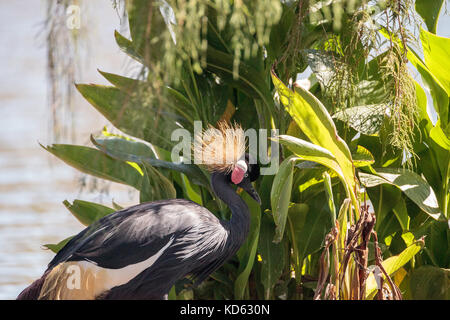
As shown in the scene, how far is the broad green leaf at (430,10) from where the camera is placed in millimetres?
2547

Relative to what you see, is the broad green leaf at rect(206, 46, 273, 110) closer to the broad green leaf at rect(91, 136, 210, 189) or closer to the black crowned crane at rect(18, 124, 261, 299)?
the broad green leaf at rect(91, 136, 210, 189)

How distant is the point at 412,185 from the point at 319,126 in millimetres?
472

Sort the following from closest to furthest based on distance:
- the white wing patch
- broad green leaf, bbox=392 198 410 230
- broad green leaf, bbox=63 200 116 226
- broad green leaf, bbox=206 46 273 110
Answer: the white wing patch
broad green leaf, bbox=206 46 273 110
broad green leaf, bbox=392 198 410 230
broad green leaf, bbox=63 200 116 226

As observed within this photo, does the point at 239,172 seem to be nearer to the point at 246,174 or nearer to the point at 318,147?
the point at 246,174

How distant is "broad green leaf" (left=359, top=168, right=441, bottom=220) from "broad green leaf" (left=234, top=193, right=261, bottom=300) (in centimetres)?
43

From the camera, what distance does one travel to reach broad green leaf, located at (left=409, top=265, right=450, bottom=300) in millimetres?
2299

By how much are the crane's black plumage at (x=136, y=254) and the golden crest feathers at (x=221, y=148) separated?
21 centimetres

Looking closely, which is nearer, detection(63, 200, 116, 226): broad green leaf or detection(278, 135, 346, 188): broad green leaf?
detection(278, 135, 346, 188): broad green leaf

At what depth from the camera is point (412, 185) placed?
7.48 ft

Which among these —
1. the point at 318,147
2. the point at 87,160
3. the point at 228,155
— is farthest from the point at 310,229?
the point at 87,160

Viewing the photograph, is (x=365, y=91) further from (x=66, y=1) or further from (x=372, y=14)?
(x=66, y=1)

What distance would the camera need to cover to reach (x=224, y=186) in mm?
2328

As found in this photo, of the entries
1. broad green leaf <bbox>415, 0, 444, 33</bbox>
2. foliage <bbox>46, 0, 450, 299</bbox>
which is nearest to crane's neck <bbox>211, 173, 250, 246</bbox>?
foliage <bbox>46, 0, 450, 299</bbox>
